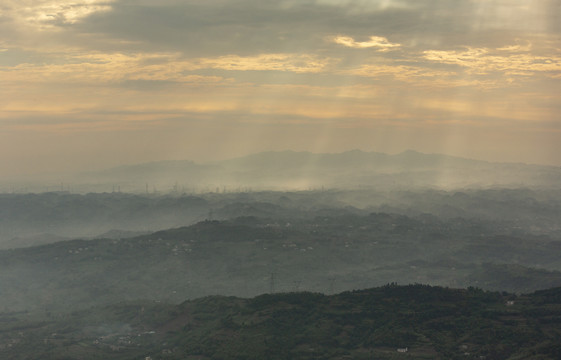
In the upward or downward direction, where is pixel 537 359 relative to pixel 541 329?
upward

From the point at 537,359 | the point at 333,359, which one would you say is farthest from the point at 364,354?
the point at 537,359

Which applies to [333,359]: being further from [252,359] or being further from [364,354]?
[252,359]

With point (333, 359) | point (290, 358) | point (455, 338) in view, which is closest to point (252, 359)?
point (290, 358)

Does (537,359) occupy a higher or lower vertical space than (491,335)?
higher

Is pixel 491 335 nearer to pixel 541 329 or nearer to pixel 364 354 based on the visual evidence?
pixel 541 329

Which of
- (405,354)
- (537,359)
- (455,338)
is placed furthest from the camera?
(455,338)

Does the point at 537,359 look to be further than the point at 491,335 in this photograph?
No

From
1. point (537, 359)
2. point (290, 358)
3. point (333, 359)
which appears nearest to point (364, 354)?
point (333, 359)

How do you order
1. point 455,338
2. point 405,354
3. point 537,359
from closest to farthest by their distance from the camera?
point 537,359 → point 405,354 → point 455,338

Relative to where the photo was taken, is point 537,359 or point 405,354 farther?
point 405,354
